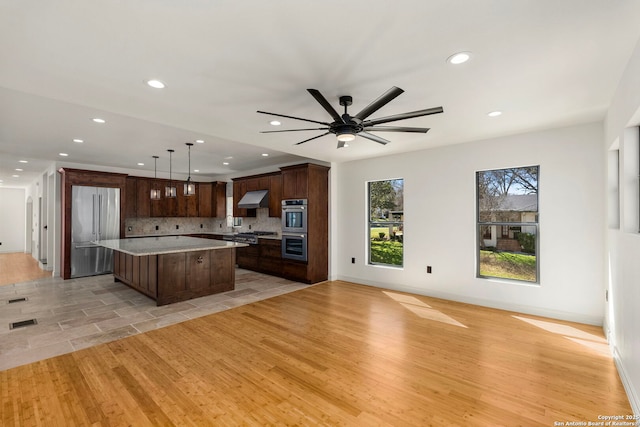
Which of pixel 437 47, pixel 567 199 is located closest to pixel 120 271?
pixel 437 47

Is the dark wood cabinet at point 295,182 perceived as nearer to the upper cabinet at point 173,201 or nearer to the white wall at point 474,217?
the white wall at point 474,217

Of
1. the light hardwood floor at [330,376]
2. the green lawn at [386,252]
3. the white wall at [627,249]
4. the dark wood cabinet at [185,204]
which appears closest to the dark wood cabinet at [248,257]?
the dark wood cabinet at [185,204]

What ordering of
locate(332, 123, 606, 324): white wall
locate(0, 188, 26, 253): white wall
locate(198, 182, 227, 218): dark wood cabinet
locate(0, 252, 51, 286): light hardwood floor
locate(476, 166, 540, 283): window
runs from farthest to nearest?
locate(0, 188, 26, 253): white wall < locate(198, 182, 227, 218): dark wood cabinet < locate(0, 252, 51, 286): light hardwood floor < locate(476, 166, 540, 283): window < locate(332, 123, 606, 324): white wall

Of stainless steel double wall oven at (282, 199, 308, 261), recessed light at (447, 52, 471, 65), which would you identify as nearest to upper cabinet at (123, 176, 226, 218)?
stainless steel double wall oven at (282, 199, 308, 261)

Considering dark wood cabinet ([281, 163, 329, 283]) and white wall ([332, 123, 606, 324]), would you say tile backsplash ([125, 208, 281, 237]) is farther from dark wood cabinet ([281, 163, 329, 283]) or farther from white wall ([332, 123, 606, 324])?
white wall ([332, 123, 606, 324])

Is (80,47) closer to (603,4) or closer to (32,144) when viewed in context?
(603,4)

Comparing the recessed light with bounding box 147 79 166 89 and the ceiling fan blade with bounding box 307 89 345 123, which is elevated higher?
the recessed light with bounding box 147 79 166 89

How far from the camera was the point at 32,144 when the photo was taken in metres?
5.04

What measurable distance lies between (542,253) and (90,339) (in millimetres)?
5737

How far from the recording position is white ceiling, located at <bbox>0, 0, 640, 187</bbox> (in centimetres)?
168

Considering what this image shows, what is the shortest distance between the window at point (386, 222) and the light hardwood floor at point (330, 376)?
193cm

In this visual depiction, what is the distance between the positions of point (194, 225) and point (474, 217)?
7808mm

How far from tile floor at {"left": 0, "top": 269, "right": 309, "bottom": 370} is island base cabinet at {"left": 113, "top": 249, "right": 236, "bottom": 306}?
0.54ft

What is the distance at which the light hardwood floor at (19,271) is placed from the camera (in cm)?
625
